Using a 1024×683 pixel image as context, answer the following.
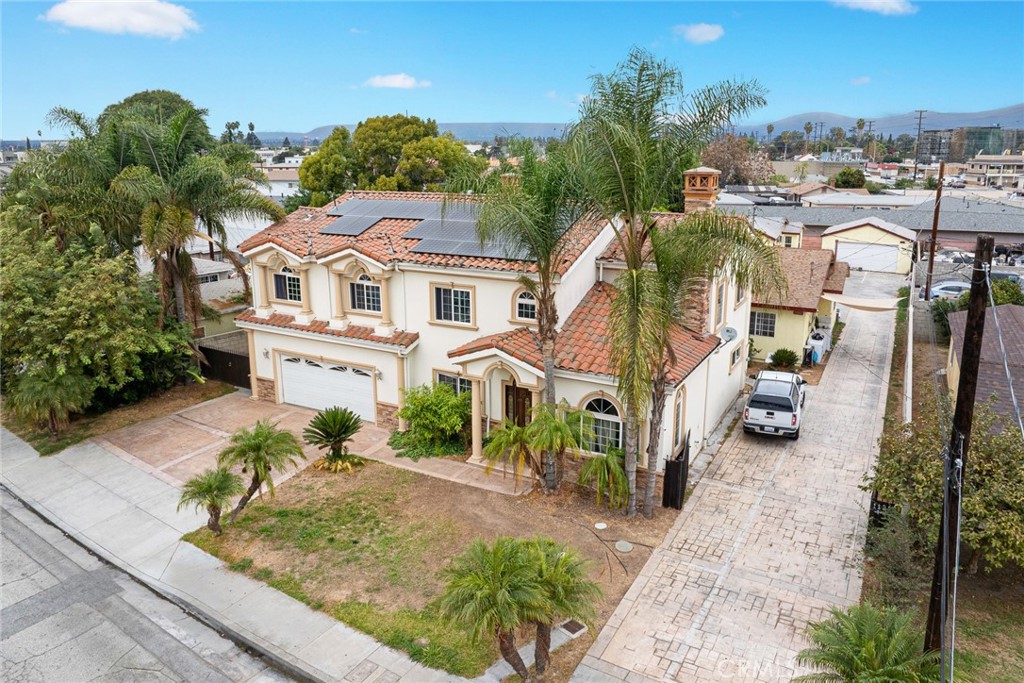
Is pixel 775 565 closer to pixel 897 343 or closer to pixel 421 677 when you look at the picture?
pixel 421 677

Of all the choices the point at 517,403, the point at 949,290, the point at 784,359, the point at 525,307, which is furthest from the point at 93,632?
the point at 949,290

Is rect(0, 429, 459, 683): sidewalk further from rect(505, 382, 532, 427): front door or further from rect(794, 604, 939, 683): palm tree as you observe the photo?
rect(505, 382, 532, 427): front door

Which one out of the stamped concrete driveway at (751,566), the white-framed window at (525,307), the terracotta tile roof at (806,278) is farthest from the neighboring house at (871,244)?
the white-framed window at (525,307)

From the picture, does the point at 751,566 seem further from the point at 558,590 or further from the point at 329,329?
the point at 329,329

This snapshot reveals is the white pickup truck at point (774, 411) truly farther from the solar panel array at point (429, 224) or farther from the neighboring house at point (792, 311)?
the solar panel array at point (429, 224)

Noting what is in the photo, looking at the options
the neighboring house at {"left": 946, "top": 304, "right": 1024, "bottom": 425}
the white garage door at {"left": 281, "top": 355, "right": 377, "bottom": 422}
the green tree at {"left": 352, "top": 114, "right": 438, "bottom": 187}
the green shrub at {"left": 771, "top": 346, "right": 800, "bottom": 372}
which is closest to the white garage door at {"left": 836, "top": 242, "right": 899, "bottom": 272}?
the neighboring house at {"left": 946, "top": 304, "right": 1024, "bottom": 425}

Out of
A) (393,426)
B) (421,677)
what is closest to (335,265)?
(393,426)
